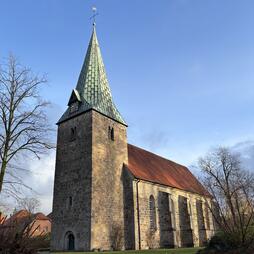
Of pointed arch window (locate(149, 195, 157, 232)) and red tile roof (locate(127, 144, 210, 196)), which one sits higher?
red tile roof (locate(127, 144, 210, 196))

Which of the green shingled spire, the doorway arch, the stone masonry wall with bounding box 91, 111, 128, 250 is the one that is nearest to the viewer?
the stone masonry wall with bounding box 91, 111, 128, 250

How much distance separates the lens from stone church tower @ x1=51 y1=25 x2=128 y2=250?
75.5ft

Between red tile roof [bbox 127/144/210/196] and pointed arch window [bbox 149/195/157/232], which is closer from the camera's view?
pointed arch window [bbox 149/195/157/232]

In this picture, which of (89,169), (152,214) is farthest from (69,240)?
(152,214)

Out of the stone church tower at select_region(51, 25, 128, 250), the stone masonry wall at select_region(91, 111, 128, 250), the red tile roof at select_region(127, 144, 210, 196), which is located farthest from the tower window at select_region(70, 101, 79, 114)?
the red tile roof at select_region(127, 144, 210, 196)

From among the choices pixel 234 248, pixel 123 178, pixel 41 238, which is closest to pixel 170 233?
pixel 123 178

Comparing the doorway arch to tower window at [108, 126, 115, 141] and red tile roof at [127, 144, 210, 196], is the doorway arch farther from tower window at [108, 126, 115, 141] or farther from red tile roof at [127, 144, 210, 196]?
tower window at [108, 126, 115, 141]

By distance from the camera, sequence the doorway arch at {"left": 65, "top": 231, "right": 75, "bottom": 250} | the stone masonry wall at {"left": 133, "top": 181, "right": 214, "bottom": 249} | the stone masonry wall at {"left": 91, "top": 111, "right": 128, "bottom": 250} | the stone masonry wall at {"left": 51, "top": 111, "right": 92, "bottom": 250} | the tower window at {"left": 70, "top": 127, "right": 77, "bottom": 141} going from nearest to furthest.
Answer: the stone masonry wall at {"left": 91, "top": 111, "right": 128, "bottom": 250}, the stone masonry wall at {"left": 51, "top": 111, "right": 92, "bottom": 250}, the doorway arch at {"left": 65, "top": 231, "right": 75, "bottom": 250}, the stone masonry wall at {"left": 133, "top": 181, "right": 214, "bottom": 249}, the tower window at {"left": 70, "top": 127, "right": 77, "bottom": 141}

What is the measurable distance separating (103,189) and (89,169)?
80.4 inches

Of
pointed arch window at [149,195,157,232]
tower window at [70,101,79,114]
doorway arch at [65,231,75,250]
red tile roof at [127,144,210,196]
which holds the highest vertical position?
tower window at [70,101,79,114]

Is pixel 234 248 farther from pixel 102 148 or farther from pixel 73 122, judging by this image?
pixel 73 122

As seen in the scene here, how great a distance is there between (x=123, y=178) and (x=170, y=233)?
22.3 ft

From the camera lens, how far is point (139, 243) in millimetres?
24062

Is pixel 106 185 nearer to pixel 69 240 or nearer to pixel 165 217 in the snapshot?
pixel 69 240
